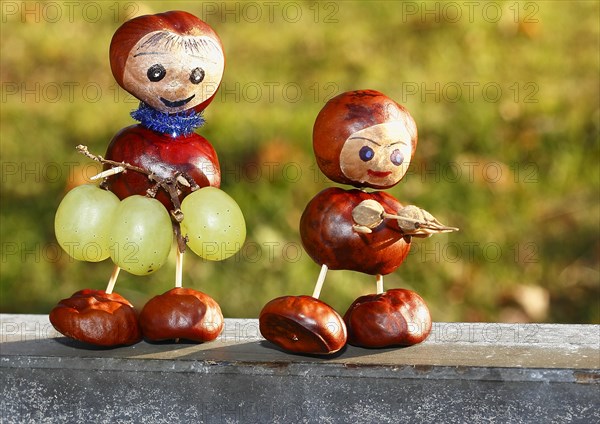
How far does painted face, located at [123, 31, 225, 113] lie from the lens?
1.32 metres

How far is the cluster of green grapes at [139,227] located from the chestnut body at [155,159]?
0.03 metres

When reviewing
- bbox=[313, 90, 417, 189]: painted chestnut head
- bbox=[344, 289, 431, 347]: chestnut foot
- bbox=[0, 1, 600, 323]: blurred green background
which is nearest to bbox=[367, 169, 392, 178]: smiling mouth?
bbox=[313, 90, 417, 189]: painted chestnut head

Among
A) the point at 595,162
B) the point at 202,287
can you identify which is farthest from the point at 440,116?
the point at 202,287

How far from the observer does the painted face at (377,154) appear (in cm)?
131

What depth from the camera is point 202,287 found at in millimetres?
2111

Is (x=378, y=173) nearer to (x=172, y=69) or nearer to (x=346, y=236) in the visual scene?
(x=346, y=236)

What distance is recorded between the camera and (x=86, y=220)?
4.34 ft

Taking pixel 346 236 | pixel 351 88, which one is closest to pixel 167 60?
pixel 346 236

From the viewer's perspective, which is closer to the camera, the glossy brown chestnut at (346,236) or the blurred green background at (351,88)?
the glossy brown chestnut at (346,236)

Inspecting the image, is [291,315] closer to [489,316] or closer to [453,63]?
[489,316]

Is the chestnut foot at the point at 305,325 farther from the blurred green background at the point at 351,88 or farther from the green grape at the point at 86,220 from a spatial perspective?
the blurred green background at the point at 351,88

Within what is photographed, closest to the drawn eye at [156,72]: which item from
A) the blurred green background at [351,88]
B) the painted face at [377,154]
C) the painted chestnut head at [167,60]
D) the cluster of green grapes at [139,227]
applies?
the painted chestnut head at [167,60]

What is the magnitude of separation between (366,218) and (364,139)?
0.11 m

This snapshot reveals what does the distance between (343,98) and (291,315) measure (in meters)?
0.32
